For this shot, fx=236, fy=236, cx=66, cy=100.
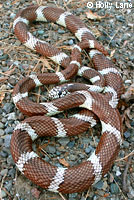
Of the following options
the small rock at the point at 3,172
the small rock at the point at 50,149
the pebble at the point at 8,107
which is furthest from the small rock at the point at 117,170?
the pebble at the point at 8,107

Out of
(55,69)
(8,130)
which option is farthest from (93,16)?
(8,130)

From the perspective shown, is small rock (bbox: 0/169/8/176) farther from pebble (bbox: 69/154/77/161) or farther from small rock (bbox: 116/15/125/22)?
small rock (bbox: 116/15/125/22)

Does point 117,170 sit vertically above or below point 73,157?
below

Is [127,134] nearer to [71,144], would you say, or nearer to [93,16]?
[71,144]

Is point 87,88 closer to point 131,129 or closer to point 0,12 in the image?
point 131,129

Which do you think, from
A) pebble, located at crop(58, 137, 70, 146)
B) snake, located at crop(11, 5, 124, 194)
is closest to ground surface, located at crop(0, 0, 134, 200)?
pebble, located at crop(58, 137, 70, 146)

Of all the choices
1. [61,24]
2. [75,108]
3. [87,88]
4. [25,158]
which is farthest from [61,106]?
[61,24]

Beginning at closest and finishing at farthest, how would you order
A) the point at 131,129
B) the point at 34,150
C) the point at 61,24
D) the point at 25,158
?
the point at 25,158 < the point at 34,150 < the point at 131,129 < the point at 61,24
